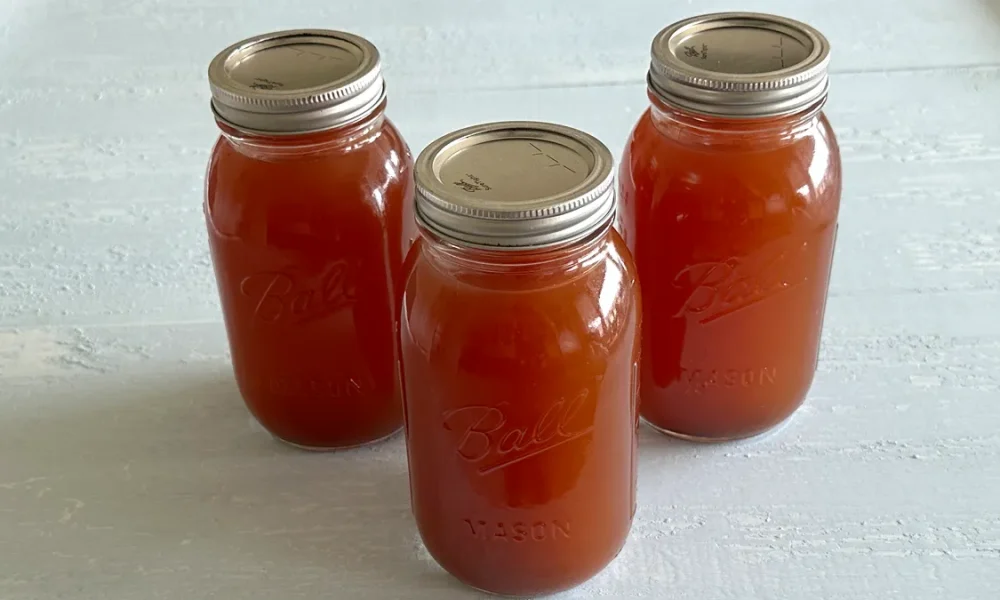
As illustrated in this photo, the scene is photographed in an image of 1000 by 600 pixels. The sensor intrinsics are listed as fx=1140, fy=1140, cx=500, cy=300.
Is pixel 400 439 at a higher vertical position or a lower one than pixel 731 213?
lower

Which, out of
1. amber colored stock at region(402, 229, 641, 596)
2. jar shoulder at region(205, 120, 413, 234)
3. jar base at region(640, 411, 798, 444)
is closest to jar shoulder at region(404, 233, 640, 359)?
amber colored stock at region(402, 229, 641, 596)

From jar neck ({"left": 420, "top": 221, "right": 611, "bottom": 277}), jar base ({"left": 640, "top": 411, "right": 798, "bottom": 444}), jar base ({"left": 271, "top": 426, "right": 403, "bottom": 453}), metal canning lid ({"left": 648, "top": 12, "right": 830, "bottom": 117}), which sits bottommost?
jar base ({"left": 271, "top": 426, "right": 403, "bottom": 453})

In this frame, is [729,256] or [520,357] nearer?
[520,357]

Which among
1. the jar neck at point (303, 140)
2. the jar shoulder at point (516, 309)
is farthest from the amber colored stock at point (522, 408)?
the jar neck at point (303, 140)

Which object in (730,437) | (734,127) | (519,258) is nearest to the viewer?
(519,258)

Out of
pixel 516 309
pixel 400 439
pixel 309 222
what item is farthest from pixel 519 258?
pixel 400 439

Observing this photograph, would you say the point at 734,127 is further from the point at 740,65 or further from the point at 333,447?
the point at 333,447

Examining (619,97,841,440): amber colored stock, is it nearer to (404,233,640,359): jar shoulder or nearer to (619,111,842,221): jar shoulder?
(619,111,842,221): jar shoulder
